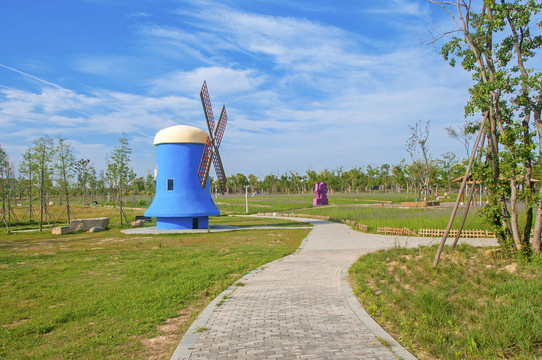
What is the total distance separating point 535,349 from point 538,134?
5.53m

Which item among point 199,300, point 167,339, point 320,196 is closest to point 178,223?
point 199,300

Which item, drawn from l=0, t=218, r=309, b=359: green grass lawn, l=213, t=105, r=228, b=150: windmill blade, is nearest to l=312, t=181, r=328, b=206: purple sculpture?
l=213, t=105, r=228, b=150: windmill blade

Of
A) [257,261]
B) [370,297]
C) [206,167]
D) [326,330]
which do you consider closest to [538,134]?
[370,297]

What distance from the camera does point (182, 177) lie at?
21.0m

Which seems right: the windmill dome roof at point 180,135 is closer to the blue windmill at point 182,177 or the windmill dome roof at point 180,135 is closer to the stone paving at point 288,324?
the blue windmill at point 182,177

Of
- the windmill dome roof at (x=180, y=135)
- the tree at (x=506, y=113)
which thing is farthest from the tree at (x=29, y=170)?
the tree at (x=506, y=113)

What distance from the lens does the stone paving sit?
14.0 ft

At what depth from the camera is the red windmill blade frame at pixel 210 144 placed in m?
21.3

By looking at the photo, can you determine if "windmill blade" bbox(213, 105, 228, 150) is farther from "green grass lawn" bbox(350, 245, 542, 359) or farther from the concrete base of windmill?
"green grass lawn" bbox(350, 245, 542, 359)

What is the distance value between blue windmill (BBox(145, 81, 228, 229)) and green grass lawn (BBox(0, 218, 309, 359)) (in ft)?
20.1

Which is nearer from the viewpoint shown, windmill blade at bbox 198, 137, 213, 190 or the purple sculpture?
windmill blade at bbox 198, 137, 213, 190

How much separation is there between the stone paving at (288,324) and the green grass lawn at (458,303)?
0.35 metres

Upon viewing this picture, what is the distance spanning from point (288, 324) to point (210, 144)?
17.6m

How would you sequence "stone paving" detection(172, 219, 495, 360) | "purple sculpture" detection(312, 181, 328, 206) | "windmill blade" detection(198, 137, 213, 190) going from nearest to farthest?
1. "stone paving" detection(172, 219, 495, 360)
2. "windmill blade" detection(198, 137, 213, 190)
3. "purple sculpture" detection(312, 181, 328, 206)
